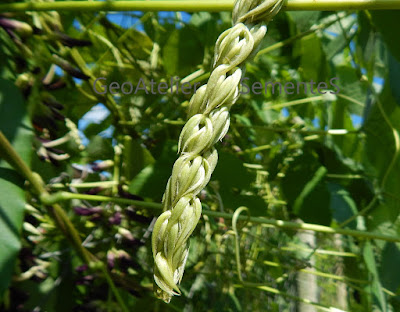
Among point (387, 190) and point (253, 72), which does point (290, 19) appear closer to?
point (253, 72)

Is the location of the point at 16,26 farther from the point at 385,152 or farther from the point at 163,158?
the point at 385,152

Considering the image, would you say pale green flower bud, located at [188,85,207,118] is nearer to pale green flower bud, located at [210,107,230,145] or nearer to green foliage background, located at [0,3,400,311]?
pale green flower bud, located at [210,107,230,145]

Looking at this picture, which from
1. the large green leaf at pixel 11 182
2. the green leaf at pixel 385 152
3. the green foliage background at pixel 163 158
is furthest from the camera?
the green leaf at pixel 385 152

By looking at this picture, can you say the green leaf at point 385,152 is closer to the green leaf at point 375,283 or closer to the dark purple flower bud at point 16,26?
the green leaf at point 375,283

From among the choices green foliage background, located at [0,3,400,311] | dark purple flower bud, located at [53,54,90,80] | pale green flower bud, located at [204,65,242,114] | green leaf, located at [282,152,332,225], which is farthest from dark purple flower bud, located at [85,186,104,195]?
pale green flower bud, located at [204,65,242,114]

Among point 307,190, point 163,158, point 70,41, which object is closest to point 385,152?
point 307,190

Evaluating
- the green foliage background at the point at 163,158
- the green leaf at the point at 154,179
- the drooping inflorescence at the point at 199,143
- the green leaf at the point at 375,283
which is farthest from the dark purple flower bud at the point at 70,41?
the green leaf at the point at 375,283
